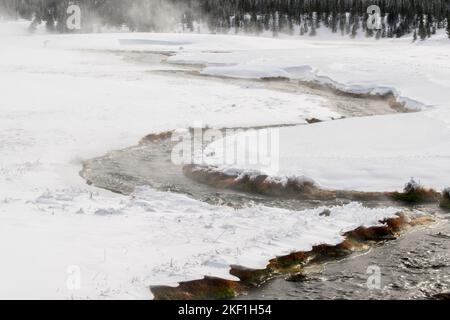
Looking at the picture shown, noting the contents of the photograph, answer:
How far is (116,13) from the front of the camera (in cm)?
10962

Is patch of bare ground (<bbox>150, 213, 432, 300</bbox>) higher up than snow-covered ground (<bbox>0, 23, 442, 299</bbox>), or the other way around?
snow-covered ground (<bbox>0, 23, 442, 299</bbox>)

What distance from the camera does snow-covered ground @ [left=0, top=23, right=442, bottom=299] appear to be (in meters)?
8.93

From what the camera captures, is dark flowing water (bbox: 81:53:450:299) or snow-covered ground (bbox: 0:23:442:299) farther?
snow-covered ground (bbox: 0:23:442:299)

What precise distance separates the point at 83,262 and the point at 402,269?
5115mm

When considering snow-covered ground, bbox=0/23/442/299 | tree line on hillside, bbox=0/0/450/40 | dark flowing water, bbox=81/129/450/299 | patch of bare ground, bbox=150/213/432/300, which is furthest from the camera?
tree line on hillside, bbox=0/0/450/40

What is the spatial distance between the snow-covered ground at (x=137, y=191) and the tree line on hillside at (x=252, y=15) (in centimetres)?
5854

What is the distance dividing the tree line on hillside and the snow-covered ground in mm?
58536

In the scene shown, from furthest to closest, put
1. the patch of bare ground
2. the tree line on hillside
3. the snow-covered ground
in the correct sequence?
1. the tree line on hillside
2. the snow-covered ground
3. the patch of bare ground

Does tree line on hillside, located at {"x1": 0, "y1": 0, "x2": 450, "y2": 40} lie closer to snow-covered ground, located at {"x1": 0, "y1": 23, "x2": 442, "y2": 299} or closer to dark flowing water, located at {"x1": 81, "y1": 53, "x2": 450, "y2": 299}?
snow-covered ground, located at {"x1": 0, "y1": 23, "x2": 442, "y2": 299}

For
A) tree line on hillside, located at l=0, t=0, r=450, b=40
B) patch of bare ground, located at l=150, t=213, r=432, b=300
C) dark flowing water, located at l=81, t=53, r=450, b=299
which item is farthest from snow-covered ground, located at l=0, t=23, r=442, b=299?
tree line on hillside, located at l=0, t=0, r=450, b=40

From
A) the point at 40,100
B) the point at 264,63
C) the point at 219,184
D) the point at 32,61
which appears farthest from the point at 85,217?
the point at 32,61

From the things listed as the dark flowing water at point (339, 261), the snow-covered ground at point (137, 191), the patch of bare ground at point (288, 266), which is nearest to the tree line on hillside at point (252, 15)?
the snow-covered ground at point (137, 191)

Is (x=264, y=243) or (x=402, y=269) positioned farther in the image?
(x=264, y=243)

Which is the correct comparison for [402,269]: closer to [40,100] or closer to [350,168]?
[350,168]
